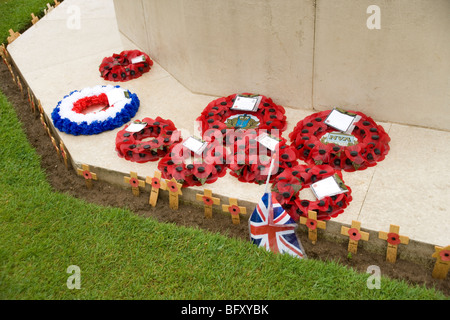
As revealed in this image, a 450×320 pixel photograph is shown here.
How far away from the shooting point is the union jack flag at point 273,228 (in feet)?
12.4

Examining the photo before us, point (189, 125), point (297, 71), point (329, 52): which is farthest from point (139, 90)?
point (329, 52)

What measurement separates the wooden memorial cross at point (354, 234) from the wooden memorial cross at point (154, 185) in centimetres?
173

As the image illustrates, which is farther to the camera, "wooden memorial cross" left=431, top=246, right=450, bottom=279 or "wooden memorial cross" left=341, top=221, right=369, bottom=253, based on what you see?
"wooden memorial cross" left=341, top=221, right=369, bottom=253

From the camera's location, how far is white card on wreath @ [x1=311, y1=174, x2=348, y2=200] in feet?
13.0

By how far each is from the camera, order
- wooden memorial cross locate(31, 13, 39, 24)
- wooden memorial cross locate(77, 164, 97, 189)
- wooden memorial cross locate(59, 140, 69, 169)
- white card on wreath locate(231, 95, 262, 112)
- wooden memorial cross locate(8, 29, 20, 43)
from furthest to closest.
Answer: wooden memorial cross locate(31, 13, 39, 24)
wooden memorial cross locate(8, 29, 20, 43)
white card on wreath locate(231, 95, 262, 112)
wooden memorial cross locate(59, 140, 69, 169)
wooden memorial cross locate(77, 164, 97, 189)

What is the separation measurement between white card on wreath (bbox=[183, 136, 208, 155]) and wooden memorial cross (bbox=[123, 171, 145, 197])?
1.90ft

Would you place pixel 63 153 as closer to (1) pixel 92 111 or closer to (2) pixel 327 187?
(1) pixel 92 111

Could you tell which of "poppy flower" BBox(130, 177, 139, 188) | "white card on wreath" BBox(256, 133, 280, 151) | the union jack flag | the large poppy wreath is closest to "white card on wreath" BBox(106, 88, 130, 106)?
the large poppy wreath

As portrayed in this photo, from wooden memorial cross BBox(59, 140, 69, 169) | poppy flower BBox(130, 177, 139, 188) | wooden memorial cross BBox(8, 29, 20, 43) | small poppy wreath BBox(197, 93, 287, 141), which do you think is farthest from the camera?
wooden memorial cross BBox(8, 29, 20, 43)

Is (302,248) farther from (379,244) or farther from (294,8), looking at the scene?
(294,8)

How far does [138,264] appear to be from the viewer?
3742 millimetres

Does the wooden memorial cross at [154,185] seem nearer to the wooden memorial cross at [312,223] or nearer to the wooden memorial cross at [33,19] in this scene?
the wooden memorial cross at [312,223]

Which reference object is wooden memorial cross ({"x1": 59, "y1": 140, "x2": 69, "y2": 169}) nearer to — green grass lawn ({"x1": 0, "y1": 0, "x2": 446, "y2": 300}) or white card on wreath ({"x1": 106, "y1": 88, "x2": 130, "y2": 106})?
green grass lawn ({"x1": 0, "y1": 0, "x2": 446, "y2": 300})

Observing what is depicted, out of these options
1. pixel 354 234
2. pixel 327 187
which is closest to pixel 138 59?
pixel 327 187
